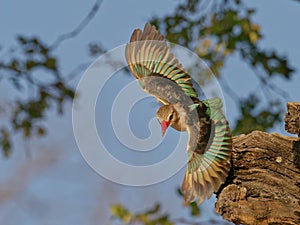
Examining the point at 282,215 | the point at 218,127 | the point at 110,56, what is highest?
the point at 110,56

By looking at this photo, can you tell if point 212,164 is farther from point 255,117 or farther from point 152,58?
point 255,117

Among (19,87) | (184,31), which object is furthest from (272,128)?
(19,87)

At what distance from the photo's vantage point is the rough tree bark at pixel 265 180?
7.99 feet

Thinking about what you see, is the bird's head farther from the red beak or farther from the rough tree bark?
the rough tree bark

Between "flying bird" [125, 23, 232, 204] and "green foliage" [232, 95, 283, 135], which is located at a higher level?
"green foliage" [232, 95, 283, 135]

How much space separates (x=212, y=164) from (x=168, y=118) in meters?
0.18

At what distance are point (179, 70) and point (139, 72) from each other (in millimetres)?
162

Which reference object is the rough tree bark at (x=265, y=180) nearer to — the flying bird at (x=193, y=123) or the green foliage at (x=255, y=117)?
the flying bird at (x=193, y=123)

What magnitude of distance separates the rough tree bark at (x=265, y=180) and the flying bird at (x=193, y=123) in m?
0.05

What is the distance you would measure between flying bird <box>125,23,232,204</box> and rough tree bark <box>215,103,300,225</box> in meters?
0.05

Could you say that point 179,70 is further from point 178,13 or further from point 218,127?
point 178,13

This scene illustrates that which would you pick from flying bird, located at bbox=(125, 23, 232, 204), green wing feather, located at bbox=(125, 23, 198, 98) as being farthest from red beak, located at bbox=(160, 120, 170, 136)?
green wing feather, located at bbox=(125, 23, 198, 98)

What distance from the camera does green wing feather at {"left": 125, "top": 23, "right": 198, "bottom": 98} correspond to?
2.60 meters

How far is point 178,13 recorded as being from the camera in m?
4.25
